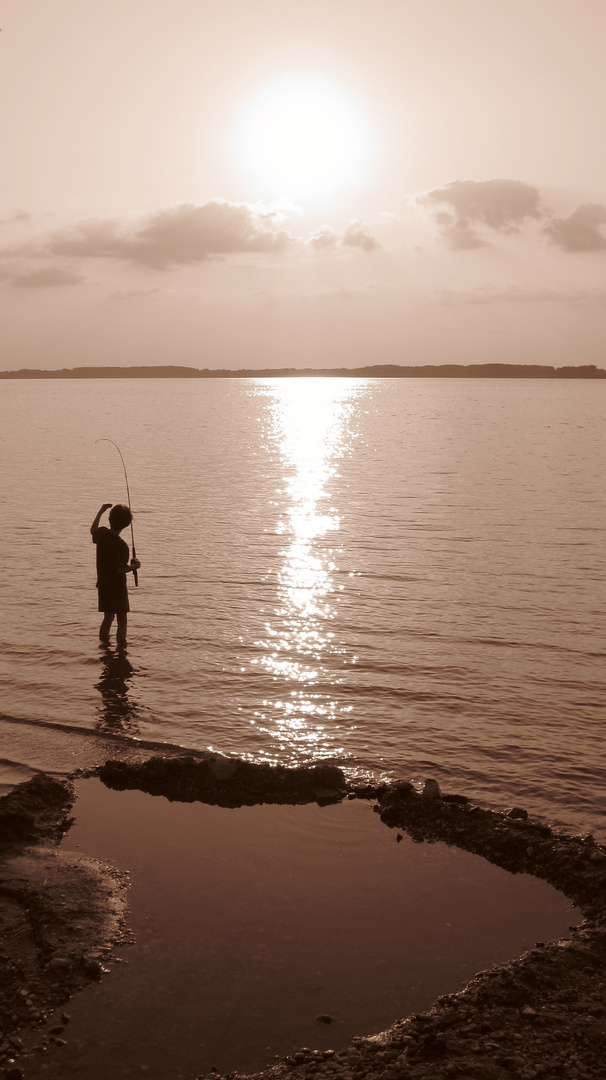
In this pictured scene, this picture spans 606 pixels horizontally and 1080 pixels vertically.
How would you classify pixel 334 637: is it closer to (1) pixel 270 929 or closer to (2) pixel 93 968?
Answer: (1) pixel 270 929

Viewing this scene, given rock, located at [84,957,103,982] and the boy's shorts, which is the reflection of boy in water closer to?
the boy's shorts

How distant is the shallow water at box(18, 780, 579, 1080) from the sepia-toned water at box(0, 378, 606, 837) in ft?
4.47

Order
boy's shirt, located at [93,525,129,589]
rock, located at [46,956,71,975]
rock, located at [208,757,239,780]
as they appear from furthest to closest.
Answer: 1. boy's shirt, located at [93,525,129,589]
2. rock, located at [208,757,239,780]
3. rock, located at [46,956,71,975]

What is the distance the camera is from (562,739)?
9.20m

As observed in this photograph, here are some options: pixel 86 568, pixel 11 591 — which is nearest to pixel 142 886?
pixel 11 591

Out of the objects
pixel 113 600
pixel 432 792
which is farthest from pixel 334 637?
pixel 432 792

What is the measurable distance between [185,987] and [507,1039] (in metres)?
1.95

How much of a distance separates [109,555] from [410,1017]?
737cm

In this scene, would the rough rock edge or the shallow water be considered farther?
the shallow water

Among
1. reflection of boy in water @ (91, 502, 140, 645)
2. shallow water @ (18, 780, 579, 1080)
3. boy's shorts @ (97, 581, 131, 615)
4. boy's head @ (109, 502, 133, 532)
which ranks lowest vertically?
shallow water @ (18, 780, 579, 1080)

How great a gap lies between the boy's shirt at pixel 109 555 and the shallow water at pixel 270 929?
154 inches

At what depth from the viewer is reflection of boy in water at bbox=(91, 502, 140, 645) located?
10.8 metres

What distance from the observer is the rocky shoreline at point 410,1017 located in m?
4.41

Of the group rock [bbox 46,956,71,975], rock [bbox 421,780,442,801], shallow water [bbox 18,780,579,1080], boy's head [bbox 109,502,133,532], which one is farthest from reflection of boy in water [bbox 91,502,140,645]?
rock [bbox 46,956,71,975]
